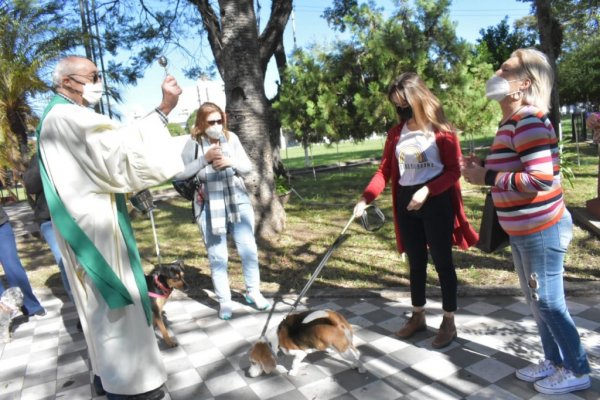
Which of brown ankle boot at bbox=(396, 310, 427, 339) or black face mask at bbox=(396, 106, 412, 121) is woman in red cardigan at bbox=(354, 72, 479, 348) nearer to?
black face mask at bbox=(396, 106, 412, 121)

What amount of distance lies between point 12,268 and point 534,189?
187 inches

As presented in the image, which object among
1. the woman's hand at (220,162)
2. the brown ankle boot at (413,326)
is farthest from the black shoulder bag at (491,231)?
the woman's hand at (220,162)

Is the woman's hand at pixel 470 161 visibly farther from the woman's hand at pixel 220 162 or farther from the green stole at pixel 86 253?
the green stole at pixel 86 253

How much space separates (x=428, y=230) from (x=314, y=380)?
4.17 feet

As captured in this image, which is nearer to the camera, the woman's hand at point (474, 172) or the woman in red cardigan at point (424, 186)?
the woman's hand at point (474, 172)

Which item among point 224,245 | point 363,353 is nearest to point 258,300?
point 224,245

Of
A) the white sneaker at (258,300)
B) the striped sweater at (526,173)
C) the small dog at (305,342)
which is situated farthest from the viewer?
the white sneaker at (258,300)

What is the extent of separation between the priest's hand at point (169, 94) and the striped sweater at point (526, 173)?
5.93 feet

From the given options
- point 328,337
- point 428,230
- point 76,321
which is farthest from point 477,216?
point 76,321

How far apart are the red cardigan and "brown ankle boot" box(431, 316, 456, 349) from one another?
0.55 meters

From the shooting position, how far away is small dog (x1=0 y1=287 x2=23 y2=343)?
4.18 m

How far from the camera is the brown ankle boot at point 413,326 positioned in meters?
3.47

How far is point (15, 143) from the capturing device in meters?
11.0

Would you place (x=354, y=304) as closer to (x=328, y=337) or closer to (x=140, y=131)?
(x=328, y=337)
